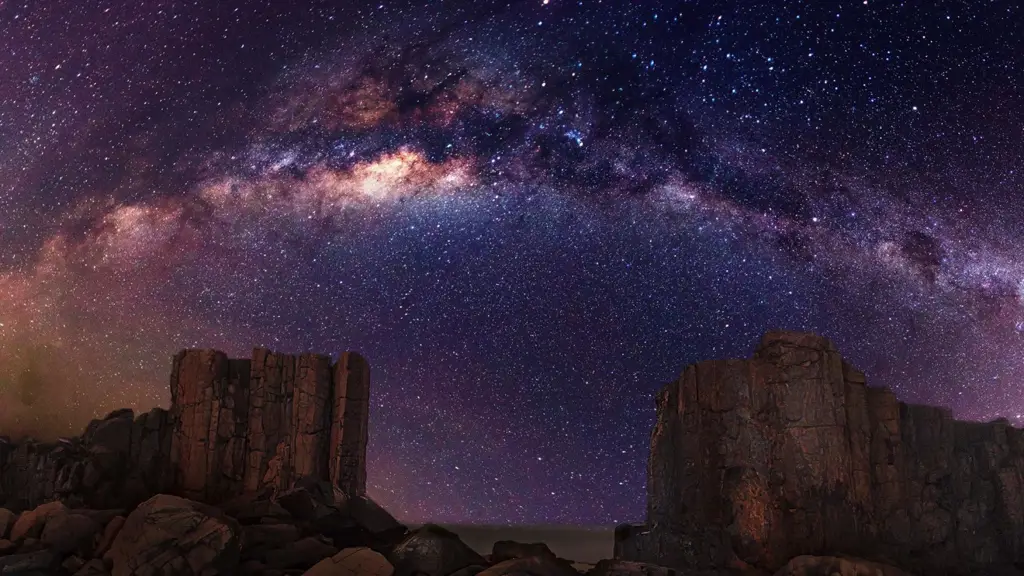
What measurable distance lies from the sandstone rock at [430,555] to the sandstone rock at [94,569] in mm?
9089

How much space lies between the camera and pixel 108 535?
94.3ft

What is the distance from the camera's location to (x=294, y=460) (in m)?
32.5

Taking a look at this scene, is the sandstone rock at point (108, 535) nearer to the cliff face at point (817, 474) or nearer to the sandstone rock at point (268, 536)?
the sandstone rock at point (268, 536)

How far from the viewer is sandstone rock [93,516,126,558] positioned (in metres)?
28.4

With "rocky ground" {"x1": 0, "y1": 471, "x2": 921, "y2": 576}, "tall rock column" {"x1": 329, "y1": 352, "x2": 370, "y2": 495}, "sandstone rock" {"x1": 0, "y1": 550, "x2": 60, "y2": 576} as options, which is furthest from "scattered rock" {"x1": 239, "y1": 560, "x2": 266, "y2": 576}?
"sandstone rock" {"x1": 0, "y1": 550, "x2": 60, "y2": 576}

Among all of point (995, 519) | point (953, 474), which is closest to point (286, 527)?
point (953, 474)

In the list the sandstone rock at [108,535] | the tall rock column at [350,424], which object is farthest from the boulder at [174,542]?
the tall rock column at [350,424]

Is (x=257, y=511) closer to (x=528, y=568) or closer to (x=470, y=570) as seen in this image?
(x=470, y=570)

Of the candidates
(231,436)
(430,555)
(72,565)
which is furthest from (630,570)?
(72,565)

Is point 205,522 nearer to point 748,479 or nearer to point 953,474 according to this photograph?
point 748,479

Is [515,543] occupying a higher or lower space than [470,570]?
higher

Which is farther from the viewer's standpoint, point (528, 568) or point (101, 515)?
point (101, 515)

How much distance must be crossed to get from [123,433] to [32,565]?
630 cm

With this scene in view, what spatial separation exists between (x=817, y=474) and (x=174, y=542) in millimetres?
22400
